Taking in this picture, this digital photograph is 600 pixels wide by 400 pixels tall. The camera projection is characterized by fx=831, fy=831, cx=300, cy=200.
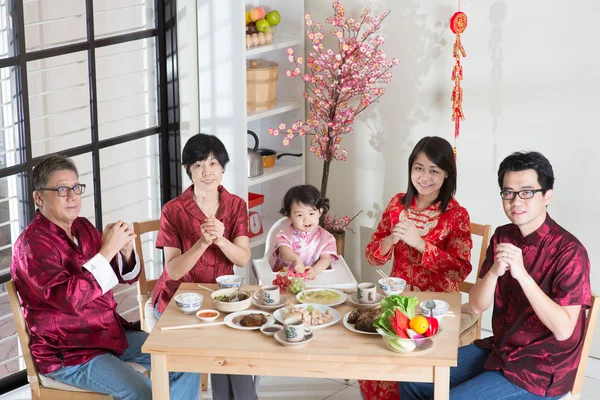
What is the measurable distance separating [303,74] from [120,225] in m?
1.74

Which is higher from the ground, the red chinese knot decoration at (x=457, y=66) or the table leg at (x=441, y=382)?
the red chinese knot decoration at (x=457, y=66)

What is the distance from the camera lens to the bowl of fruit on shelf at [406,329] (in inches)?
95.3

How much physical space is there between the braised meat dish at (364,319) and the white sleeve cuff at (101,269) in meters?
0.81

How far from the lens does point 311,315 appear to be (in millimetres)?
2656

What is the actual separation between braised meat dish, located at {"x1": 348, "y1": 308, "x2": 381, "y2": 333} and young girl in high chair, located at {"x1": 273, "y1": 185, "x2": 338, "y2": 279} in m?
0.65

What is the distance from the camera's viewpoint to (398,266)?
331 centimetres

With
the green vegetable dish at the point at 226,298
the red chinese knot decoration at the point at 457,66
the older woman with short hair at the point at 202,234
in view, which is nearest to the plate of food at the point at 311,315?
the green vegetable dish at the point at 226,298

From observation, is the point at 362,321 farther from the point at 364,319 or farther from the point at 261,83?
the point at 261,83

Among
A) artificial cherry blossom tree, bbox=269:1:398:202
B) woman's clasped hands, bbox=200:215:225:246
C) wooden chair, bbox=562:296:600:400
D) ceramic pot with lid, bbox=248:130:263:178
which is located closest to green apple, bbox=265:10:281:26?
artificial cherry blossom tree, bbox=269:1:398:202

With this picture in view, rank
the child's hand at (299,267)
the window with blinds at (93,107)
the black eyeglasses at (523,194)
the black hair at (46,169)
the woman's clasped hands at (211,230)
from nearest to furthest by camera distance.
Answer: the black eyeglasses at (523,194) < the black hair at (46,169) < the woman's clasped hands at (211,230) < the child's hand at (299,267) < the window with blinds at (93,107)

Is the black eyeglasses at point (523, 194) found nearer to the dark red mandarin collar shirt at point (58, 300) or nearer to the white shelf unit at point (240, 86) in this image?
the dark red mandarin collar shirt at point (58, 300)

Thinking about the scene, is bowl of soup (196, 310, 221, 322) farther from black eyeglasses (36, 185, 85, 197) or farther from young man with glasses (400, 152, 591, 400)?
young man with glasses (400, 152, 591, 400)

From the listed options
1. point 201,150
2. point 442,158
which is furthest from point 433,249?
point 201,150

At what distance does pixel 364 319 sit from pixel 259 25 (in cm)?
192
